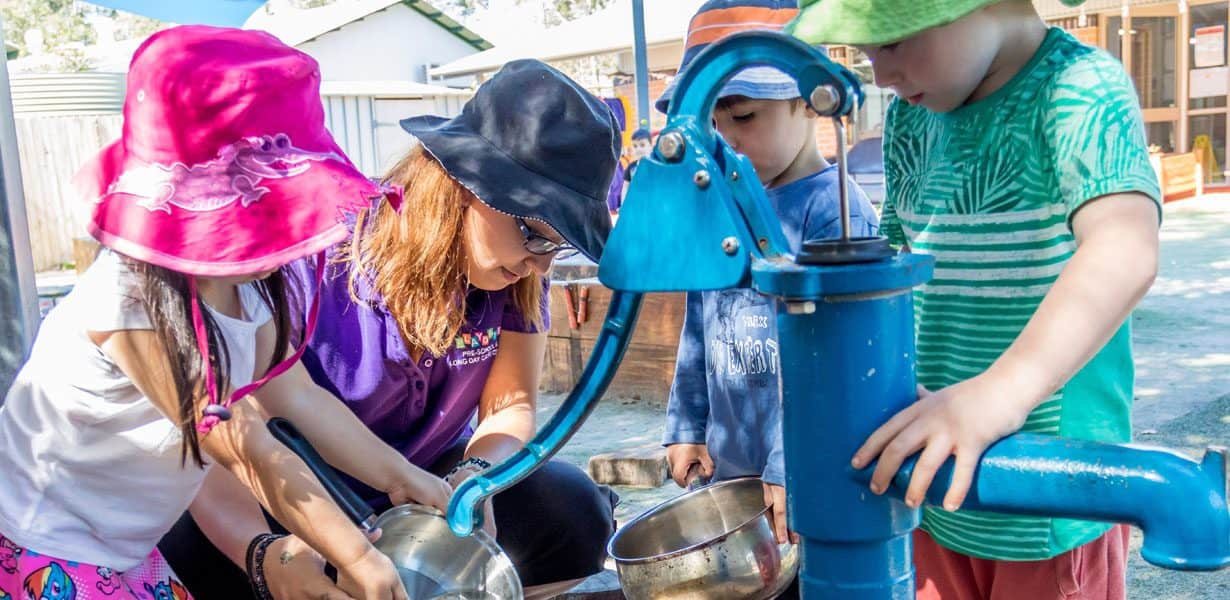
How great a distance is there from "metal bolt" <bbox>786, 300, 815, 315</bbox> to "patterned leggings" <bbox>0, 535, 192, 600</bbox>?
116 centimetres

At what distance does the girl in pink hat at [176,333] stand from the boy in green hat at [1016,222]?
0.67m

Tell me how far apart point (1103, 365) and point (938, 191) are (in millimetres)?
283

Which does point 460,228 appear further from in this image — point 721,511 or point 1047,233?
point 1047,233

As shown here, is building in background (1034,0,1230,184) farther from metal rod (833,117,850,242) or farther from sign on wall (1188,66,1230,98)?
metal rod (833,117,850,242)

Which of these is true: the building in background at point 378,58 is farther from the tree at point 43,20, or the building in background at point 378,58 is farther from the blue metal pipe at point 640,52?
the tree at point 43,20

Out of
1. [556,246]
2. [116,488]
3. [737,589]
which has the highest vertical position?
[556,246]

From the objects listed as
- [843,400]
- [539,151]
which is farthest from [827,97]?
[539,151]

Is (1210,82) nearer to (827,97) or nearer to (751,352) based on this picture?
(751,352)

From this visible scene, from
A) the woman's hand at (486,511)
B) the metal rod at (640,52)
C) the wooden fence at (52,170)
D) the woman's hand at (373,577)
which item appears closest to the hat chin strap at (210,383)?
the woman's hand at (373,577)

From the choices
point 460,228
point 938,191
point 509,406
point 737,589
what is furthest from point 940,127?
point 509,406

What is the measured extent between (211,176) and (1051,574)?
1.11m

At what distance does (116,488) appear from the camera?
1540 mm

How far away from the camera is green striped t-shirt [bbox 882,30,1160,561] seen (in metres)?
1.20

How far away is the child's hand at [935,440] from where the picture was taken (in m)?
0.77
